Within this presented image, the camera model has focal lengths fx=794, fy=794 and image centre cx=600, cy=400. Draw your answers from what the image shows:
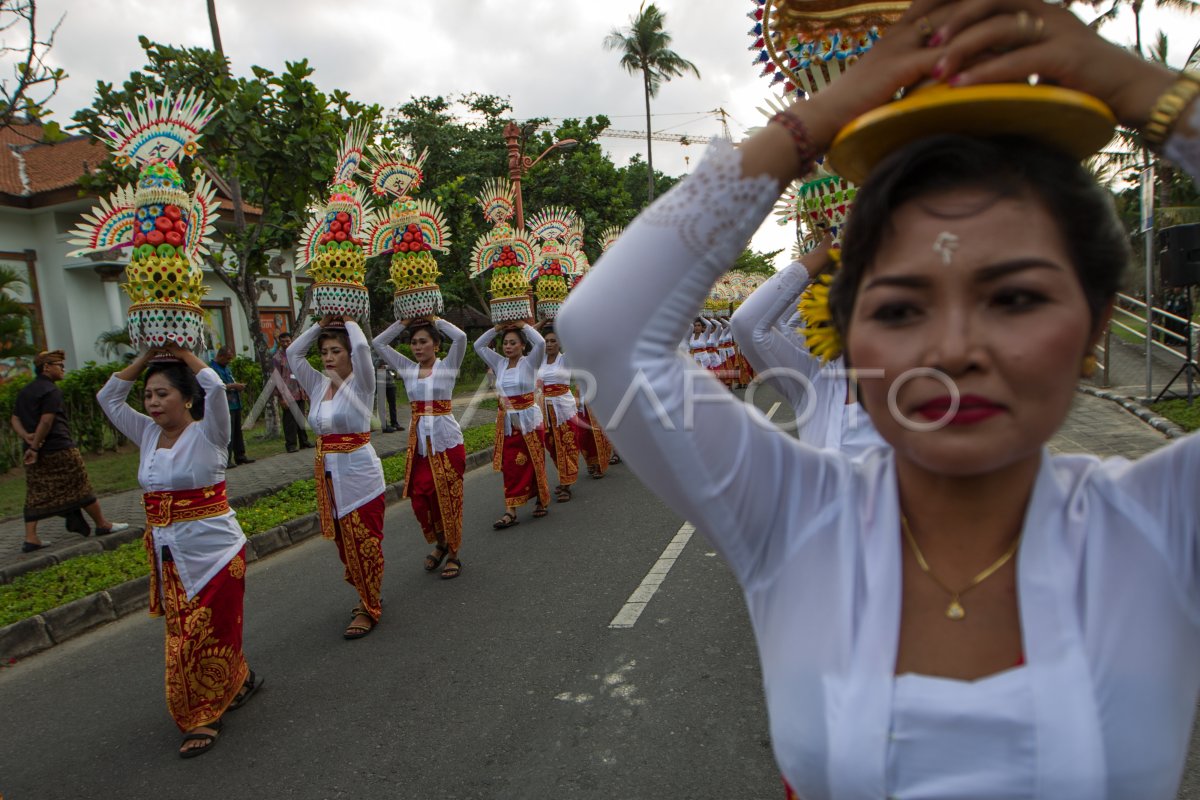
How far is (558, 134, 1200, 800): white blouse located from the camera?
0.97 meters

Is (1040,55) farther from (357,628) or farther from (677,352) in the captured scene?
(357,628)

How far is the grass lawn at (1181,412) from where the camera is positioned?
28.9ft

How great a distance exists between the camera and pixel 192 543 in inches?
146

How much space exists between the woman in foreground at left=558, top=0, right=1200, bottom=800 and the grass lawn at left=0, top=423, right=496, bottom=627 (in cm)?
553

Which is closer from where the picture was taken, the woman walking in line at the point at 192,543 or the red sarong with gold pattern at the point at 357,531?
the woman walking in line at the point at 192,543

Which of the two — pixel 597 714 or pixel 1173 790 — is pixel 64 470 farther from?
pixel 1173 790

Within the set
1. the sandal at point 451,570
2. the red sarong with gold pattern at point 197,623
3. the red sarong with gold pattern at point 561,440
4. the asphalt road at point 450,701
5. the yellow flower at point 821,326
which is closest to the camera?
the yellow flower at point 821,326

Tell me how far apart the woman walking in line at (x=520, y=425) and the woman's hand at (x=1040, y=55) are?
6.59m

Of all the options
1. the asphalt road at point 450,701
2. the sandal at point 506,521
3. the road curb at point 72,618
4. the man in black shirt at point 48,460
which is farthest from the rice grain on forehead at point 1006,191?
the man in black shirt at point 48,460

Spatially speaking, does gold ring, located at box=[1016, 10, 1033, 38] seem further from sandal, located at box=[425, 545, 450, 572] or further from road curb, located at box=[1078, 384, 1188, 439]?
road curb, located at box=[1078, 384, 1188, 439]

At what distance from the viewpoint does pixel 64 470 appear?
691 centimetres

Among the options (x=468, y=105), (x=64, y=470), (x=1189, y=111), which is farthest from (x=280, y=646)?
(x=468, y=105)

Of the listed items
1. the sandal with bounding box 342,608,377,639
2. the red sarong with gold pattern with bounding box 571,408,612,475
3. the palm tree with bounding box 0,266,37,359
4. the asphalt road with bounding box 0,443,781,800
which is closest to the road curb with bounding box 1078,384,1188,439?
the red sarong with gold pattern with bounding box 571,408,612,475

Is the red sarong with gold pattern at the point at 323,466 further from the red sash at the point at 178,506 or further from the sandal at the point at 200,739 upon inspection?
the sandal at the point at 200,739
